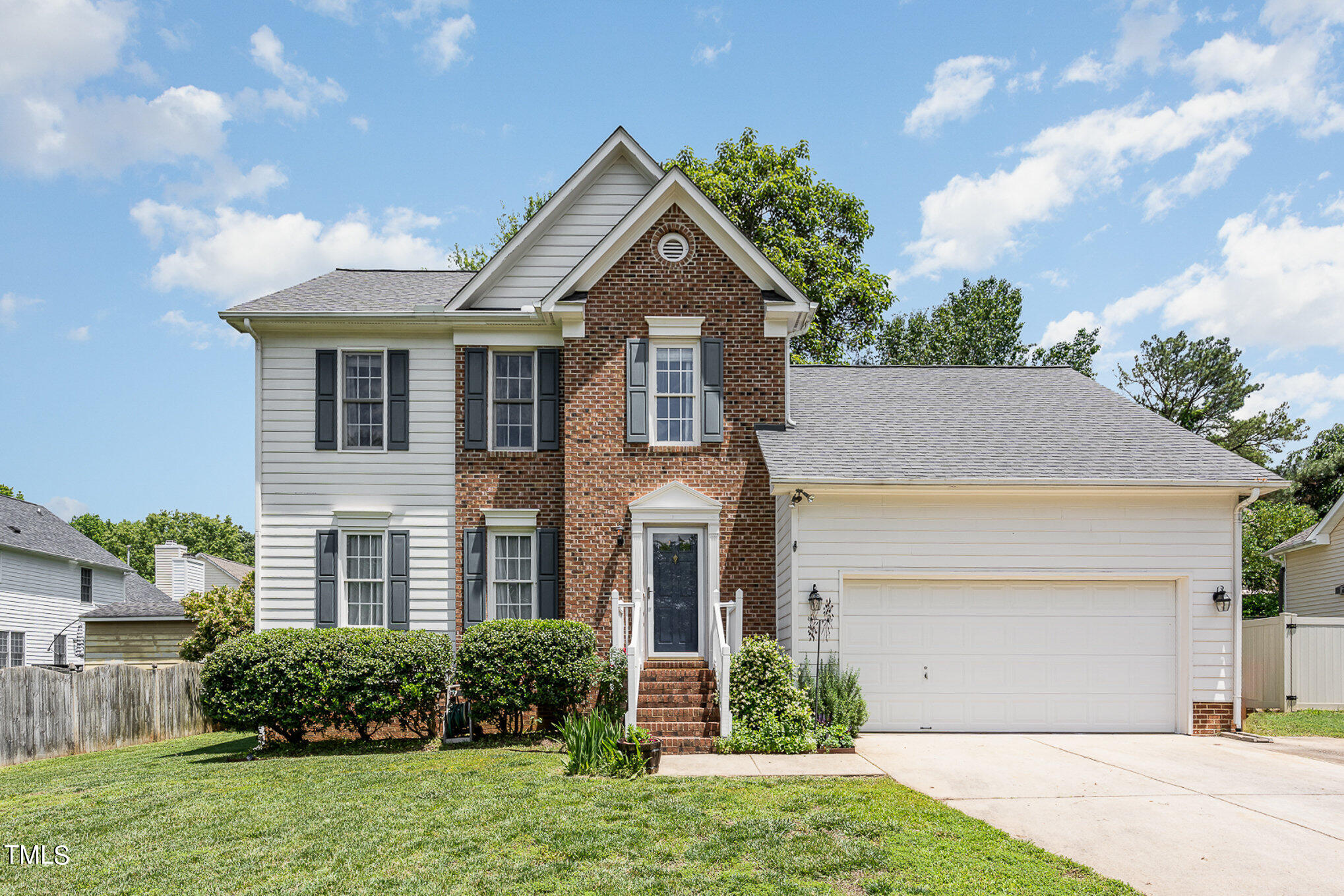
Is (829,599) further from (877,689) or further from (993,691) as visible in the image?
(993,691)

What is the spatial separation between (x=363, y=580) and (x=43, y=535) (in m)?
20.9

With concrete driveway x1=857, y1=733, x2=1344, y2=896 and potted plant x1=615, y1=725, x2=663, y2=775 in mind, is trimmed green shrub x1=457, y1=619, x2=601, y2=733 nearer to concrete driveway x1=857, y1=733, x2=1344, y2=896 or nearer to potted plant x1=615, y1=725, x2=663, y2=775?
potted plant x1=615, y1=725, x2=663, y2=775

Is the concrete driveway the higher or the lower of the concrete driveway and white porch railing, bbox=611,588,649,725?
the lower

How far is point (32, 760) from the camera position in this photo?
15.4m

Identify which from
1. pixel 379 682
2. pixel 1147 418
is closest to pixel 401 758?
pixel 379 682

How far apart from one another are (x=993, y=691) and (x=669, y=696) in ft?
15.1

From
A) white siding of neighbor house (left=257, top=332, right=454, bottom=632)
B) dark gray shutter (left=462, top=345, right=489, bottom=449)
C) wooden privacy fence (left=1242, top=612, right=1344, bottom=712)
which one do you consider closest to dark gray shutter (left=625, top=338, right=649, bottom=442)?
dark gray shutter (left=462, top=345, right=489, bottom=449)

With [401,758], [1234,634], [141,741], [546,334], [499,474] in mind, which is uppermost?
[546,334]

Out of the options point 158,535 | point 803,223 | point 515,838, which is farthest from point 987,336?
point 158,535

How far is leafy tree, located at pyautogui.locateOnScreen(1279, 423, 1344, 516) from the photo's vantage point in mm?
35969

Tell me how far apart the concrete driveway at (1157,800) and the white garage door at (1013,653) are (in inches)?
17.0

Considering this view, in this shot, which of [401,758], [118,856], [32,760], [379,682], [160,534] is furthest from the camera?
[160,534]

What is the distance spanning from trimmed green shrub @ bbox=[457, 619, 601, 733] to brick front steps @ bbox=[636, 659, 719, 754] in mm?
969

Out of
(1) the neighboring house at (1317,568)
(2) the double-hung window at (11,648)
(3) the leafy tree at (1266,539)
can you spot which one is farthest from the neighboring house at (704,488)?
(3) the leafy tree at (1266,539)
